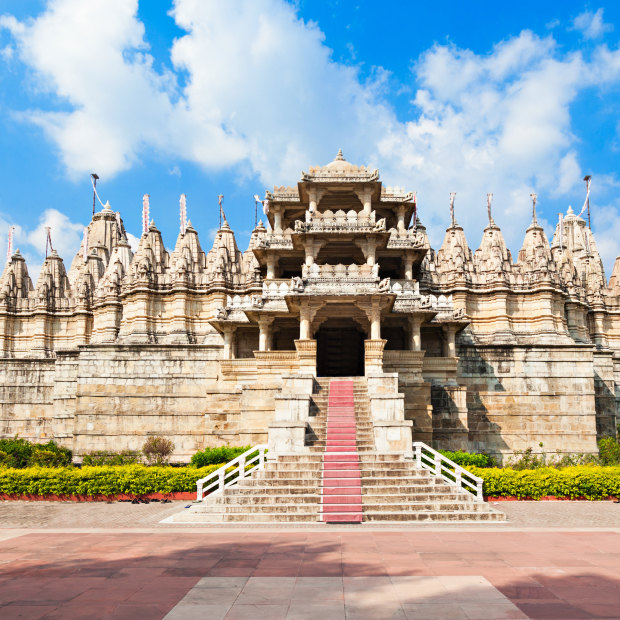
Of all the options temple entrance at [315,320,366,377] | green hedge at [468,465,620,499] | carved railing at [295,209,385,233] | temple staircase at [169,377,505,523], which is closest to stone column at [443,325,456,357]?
temple entrance at [315,320,366,377]

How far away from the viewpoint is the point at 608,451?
2678 centimetres

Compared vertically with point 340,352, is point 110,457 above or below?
below

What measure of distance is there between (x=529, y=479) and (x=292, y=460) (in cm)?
808

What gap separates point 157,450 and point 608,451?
21.5 metres

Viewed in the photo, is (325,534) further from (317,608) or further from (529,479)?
(529,479)

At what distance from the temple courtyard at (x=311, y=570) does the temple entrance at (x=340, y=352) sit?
572 inches

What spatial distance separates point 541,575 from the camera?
9125mm

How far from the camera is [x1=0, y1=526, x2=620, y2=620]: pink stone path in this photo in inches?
298

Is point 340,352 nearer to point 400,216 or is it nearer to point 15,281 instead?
point 400,216

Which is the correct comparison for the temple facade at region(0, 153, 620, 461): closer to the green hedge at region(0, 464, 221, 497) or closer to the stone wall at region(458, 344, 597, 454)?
the stone wall at region(458, 344, 597, 454)

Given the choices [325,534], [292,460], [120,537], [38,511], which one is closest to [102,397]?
→ [38,511]

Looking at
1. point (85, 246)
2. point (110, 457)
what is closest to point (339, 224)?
point (110, 457)

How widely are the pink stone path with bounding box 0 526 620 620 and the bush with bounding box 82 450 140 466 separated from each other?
12.0 m

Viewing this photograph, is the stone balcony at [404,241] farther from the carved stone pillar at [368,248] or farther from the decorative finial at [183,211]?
the decorative finial at [183,211]
